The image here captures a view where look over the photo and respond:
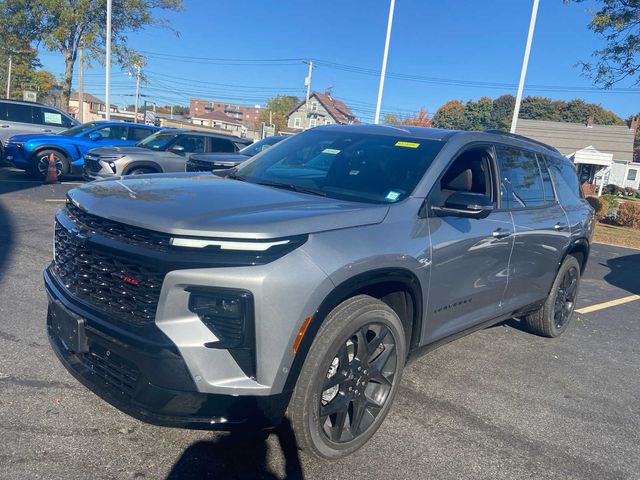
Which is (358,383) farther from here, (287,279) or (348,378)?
(287,279)

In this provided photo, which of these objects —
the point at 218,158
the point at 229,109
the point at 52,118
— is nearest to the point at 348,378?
the point at 218,158

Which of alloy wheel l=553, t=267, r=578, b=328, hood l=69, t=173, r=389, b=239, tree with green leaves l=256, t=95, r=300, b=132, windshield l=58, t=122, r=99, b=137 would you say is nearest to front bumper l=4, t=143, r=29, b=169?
windshield l=58, t=122, r=99, b=137

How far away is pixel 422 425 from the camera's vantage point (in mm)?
3455

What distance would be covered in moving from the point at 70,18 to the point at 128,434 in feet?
84.5

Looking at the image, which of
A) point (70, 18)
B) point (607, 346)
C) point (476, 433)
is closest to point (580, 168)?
point (70, 18)

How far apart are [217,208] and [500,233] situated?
2.23 m

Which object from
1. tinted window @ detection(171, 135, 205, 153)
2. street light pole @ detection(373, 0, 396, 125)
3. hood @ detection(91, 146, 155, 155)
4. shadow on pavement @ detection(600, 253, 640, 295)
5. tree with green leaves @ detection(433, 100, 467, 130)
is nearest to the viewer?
shadow on pavement @ detection(600, 253, 640, 295)

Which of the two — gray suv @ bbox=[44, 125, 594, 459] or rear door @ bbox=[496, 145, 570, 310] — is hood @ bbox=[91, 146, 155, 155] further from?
rear door @ bbox=[496, 145, 570, 310]

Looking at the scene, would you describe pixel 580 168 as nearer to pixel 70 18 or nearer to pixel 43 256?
pixel 70 18

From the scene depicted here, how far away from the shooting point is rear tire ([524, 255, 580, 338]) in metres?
5.30

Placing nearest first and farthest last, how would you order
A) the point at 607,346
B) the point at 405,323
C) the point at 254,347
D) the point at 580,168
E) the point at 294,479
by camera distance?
the point at 254,347 → the point at 294,479 → the point at 405,323 → the point at 607,346 → the point at 580,168

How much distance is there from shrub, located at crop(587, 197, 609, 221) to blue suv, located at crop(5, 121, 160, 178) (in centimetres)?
1473

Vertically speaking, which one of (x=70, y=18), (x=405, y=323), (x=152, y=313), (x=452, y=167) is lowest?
(x=405, y=323)

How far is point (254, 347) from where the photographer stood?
2.43 meters
